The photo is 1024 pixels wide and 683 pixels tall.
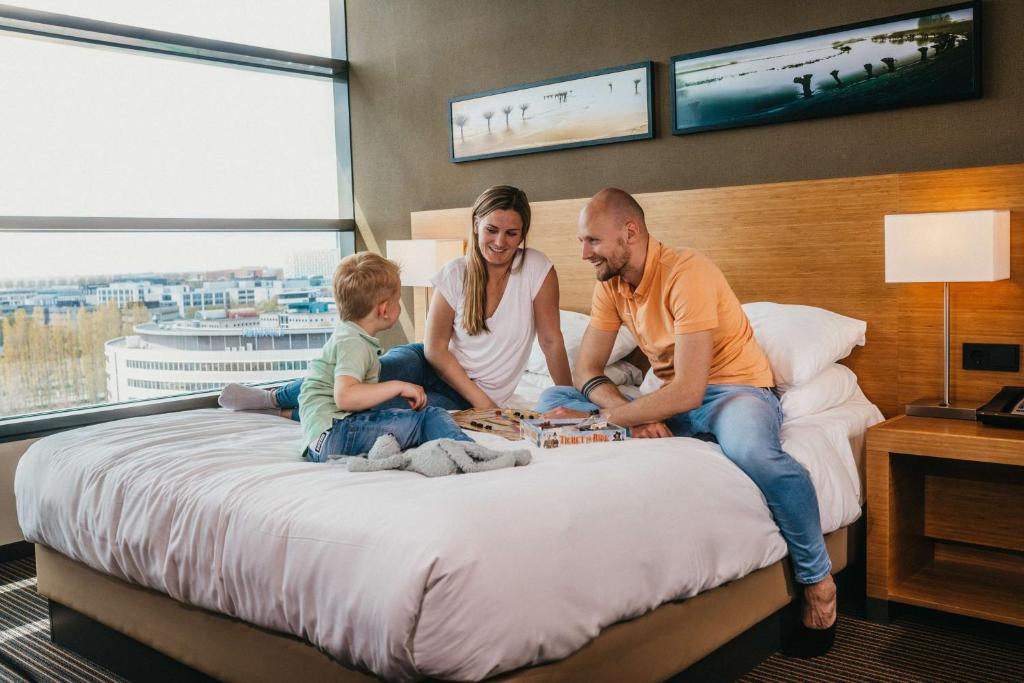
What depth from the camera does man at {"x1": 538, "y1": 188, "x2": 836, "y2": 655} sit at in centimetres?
249

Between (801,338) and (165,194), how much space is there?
10.3 ft

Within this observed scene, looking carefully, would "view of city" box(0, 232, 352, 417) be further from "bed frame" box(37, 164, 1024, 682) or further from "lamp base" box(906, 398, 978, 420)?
"lamp base" box(906, 398, 978, 420)

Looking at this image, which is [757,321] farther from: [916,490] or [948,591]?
[948,591]

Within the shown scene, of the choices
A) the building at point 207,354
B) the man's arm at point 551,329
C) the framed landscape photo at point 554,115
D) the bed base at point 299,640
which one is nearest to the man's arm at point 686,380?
the bed base at point 299,640

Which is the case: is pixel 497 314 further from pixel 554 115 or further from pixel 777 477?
pixel 554 115

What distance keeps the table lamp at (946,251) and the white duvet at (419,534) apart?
60cm

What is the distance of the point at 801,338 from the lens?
3092mm

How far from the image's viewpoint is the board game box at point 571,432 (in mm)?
2572

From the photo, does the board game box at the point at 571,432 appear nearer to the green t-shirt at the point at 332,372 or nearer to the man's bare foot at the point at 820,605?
the green t-shirt at the point at 332,372

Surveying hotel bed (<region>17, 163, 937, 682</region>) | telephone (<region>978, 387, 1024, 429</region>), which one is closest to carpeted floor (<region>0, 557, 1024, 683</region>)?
hotel bed (<region>17, 163, 937, 682</region>)

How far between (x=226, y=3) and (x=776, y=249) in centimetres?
313

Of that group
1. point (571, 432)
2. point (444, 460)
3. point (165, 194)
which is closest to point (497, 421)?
point (571, 432)

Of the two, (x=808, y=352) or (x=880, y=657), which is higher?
(x=808, y=352)

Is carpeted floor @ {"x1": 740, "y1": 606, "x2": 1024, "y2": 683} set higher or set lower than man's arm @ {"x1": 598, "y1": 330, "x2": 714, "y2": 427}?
lower
